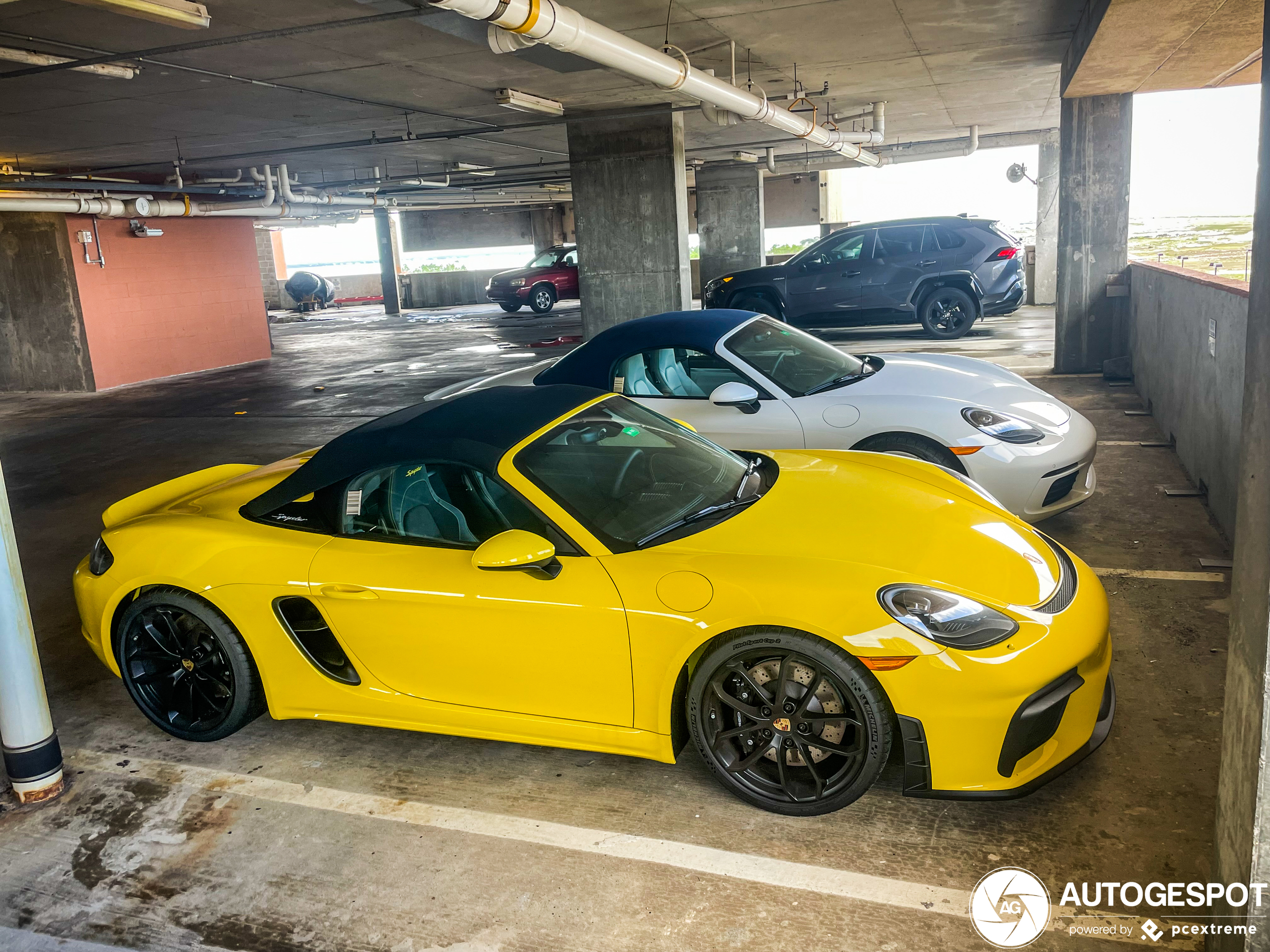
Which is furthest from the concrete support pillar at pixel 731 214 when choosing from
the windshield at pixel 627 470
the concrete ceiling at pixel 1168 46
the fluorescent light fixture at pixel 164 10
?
the windshield at pixel 627 470

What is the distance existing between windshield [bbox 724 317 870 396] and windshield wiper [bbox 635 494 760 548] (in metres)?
2.29

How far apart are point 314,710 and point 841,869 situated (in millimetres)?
1971

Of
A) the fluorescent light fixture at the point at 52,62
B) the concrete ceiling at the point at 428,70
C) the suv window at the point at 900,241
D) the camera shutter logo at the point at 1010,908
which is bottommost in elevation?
the camera shutter logo at the point at 1010,908

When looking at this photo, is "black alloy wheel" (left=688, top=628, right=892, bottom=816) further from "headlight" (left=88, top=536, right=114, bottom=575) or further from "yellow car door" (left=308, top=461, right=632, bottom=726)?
"headlight" (left=88, top=536, right=114, bottom=575)

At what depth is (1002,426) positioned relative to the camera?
5266mm

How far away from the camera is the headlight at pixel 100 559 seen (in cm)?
386

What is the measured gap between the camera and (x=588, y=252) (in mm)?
14523

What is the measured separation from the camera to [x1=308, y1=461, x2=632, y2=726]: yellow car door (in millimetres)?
3076

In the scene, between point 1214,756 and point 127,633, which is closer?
point 1214,756

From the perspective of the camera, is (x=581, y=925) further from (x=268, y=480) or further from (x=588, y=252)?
(x=588, y=252)

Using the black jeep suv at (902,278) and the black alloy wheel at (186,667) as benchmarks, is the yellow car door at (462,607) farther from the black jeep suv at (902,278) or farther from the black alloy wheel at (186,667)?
the black jeep suv at (902,278)

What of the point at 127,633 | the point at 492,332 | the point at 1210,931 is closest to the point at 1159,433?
the point at 1210,931

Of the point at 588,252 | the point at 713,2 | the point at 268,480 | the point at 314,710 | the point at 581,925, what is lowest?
the point at 581,925

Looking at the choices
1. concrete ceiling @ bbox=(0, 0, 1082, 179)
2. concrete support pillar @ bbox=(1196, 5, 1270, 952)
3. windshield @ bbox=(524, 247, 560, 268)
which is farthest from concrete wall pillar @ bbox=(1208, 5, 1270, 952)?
windshield @ bbox=(524, 247, 560, 268)
